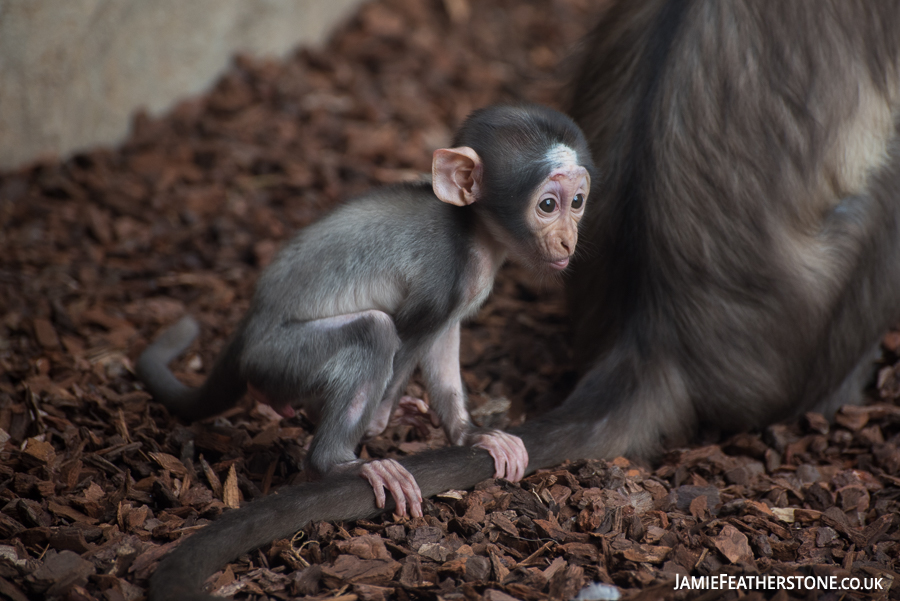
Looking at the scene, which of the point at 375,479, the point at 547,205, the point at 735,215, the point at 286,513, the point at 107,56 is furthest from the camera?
the point at 107,56

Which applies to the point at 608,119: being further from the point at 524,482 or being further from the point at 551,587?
the point at 551,587

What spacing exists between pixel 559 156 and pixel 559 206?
19 centimetres

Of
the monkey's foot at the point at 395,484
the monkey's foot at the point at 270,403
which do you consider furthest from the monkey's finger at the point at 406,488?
the monkey's foot at the point at 270,403

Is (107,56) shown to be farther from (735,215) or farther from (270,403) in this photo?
(735,215)

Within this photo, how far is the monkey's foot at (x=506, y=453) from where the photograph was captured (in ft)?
11.4

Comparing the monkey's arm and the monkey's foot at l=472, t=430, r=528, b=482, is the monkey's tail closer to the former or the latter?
the monkey's foot at l=472, t=430, r=528, b=482

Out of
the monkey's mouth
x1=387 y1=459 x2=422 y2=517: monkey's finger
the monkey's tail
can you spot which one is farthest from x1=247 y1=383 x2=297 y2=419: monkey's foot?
the monkey's mouth

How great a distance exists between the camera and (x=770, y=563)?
3.22m

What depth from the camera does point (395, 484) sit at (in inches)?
127

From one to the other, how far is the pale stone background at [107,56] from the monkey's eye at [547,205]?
11.6ft

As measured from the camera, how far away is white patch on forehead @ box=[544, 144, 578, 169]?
3250mm

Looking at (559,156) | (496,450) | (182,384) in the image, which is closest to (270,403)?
(182,384)

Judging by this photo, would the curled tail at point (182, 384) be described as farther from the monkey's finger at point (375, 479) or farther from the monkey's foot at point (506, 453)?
the monkey's foot at point (506, 453)

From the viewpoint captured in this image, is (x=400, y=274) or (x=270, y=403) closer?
(x=400, y=274)
